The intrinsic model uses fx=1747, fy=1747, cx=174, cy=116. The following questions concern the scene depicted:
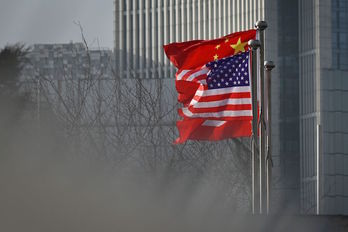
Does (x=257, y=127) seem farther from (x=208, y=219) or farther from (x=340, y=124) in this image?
(x=340, y=124)

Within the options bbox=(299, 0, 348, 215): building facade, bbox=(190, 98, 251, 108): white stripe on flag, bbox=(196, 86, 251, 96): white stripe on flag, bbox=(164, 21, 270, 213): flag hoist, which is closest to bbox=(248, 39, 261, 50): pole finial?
bbox=(164, 21, 270, 213): flag hoist

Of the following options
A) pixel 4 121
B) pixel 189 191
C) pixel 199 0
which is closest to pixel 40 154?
pixel 4 121

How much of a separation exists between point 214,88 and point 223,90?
0.99 feet

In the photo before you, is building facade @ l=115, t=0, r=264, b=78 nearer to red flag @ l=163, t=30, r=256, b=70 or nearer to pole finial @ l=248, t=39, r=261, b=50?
red flag @ l=163, t=30, r=256, b=70

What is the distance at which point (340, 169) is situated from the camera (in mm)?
155375

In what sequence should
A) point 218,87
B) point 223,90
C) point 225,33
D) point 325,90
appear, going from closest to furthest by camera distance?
point 223,90
point 218,87
point 325,90
point 225,33

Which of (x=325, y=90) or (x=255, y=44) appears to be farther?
(x=325, y=90)

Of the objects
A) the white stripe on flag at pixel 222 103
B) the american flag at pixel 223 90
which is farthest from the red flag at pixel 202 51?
the white stripe on flag at pixel 222 103

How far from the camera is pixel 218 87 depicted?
49.4 meters

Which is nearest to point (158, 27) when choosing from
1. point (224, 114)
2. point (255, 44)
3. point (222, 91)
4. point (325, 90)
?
point (325, 90)

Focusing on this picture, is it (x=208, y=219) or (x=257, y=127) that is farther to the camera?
(x=208, y=219)

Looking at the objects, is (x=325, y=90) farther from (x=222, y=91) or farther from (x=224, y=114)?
(x=224, y=114)

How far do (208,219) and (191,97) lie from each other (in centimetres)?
517

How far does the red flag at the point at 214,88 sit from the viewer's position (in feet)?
162
